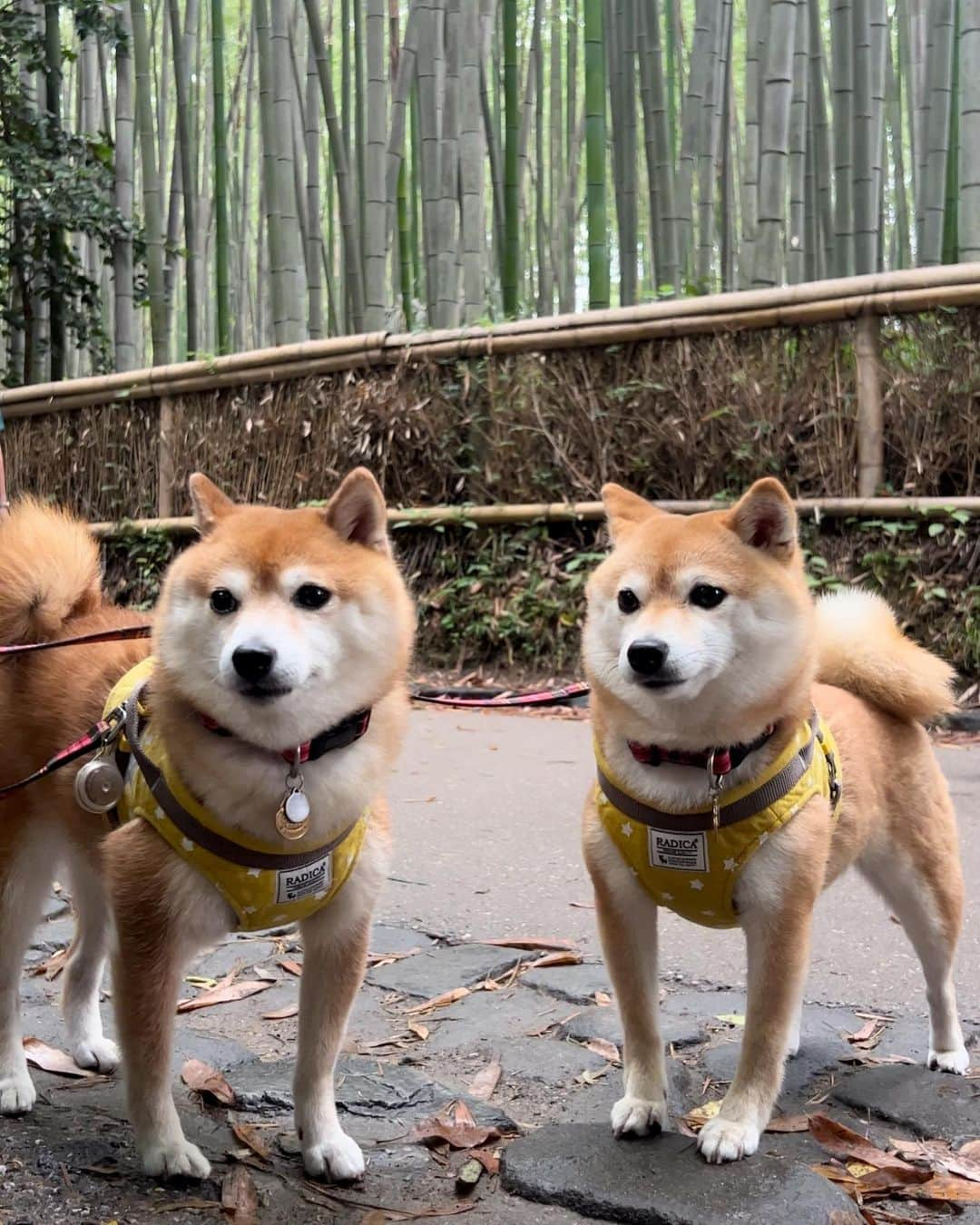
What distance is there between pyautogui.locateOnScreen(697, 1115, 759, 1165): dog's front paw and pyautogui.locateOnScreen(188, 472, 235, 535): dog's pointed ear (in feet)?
4.35

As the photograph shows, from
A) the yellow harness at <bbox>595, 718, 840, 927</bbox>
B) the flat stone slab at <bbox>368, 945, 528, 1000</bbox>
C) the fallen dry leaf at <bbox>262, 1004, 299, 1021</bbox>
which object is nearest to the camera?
the yellow harness at <bbox>595, 718, 840, 927</bbox>

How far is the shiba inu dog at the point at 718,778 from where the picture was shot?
2.03 meters

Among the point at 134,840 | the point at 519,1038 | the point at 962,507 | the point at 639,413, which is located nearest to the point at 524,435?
the point at 639,413

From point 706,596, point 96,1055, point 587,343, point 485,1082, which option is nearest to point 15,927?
point 96,1055

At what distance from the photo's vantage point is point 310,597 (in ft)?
6.38

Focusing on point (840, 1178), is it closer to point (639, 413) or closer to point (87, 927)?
point (87, 927)

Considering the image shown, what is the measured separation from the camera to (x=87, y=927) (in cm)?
250

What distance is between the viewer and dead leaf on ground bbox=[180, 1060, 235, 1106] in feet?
7.43

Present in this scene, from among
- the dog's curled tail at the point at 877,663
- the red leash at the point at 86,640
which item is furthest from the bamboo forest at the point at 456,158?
the red leash at the point at 86,640

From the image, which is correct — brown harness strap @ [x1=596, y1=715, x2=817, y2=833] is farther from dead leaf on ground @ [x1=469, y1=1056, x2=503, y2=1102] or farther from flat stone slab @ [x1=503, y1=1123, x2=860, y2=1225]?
dead leaf on ground @ [x1=469, y1=1056, x2=503, y2=1102]

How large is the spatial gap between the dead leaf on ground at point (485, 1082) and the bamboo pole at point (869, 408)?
13.8 feet

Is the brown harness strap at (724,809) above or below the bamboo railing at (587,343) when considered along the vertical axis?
below

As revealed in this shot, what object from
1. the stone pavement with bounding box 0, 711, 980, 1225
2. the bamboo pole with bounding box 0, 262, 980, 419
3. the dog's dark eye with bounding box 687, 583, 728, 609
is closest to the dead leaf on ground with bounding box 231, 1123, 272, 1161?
the stone pavement with bounding box 0, 711, 980, 1225

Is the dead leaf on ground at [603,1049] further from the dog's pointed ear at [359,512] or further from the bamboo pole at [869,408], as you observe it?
the bamboo pole at [869,408]
